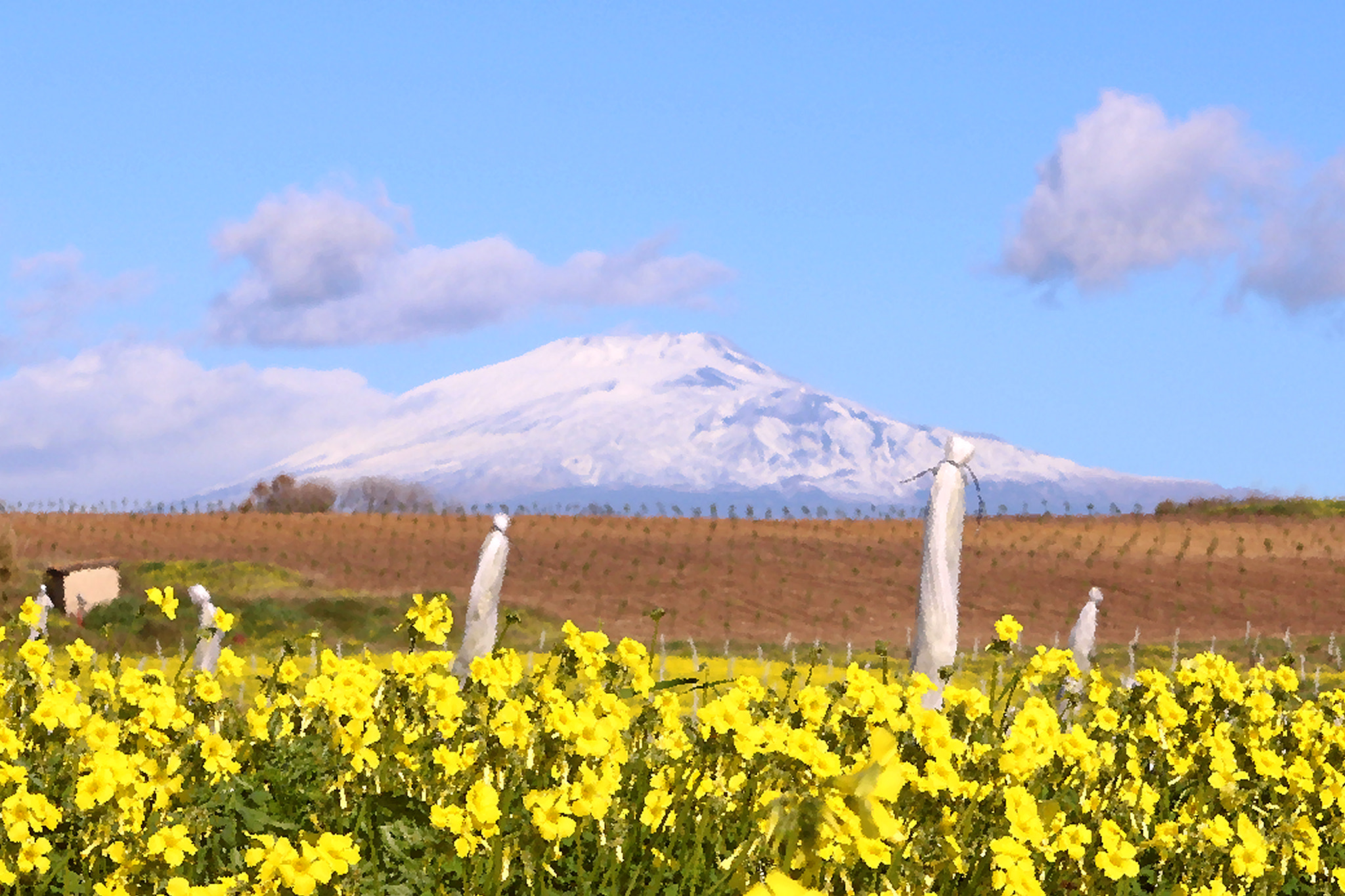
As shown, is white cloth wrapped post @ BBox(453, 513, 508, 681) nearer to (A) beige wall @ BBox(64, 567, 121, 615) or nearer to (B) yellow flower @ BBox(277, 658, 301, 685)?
(B) yellow flower @ BBox(277, 658, 301, 685)

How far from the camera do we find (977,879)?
3338 mm

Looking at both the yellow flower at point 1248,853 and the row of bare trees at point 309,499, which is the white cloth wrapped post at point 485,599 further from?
the row of bare trees at point 309,499

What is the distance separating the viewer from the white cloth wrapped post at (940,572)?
8086mm

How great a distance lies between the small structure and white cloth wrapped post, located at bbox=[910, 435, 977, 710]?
15825 millimetres

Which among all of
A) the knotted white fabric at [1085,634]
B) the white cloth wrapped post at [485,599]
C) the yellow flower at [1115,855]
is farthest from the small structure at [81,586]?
the yellow flower at [1115,855]

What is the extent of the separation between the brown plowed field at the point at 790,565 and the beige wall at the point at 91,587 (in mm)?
2251

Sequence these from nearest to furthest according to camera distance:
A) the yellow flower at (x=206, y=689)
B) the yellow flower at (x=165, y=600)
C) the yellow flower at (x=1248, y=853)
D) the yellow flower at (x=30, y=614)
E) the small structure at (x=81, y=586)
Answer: the yellow flower at (x=1248, y=853), the yellow flower at (x=206, y=689), the yellow flower at (x=165, y=600), the yellow flower at (x=30, y=614), the small structure at (x=81, y=586)

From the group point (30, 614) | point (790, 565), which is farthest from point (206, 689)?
point (790, 565)

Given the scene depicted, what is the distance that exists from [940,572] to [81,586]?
17.2 meters

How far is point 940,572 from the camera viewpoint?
8.14 meters

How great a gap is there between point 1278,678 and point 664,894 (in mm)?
3046

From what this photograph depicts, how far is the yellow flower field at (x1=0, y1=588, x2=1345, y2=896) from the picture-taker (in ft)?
10.1

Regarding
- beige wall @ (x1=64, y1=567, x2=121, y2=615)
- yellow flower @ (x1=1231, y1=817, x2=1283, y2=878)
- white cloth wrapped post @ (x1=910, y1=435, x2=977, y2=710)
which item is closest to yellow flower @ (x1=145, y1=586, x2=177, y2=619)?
yellow flower @ (x1=1231, y1=817, x2=1283, y2=878)

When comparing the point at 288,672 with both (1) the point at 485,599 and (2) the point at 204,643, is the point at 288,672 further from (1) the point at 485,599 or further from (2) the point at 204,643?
(2) the point at 204,643
